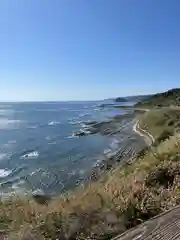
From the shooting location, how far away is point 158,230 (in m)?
3.01

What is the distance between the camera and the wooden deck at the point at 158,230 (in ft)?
9.42

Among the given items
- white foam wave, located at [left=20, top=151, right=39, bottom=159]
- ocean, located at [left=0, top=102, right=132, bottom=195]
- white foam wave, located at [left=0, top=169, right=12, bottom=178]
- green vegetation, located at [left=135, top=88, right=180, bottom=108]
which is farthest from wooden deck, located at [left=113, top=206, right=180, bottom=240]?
green vegetation, located at [left=135, top=88, right=180, bottom=108]

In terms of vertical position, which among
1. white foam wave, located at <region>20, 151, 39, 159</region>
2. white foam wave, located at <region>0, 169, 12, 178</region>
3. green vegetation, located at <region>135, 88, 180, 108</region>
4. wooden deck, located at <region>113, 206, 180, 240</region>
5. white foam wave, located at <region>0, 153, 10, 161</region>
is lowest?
Result: white foam wave, located at <region>0, 169, 12, 178</region>

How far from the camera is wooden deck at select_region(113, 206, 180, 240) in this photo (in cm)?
287

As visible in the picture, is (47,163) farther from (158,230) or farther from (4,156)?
(158,230)

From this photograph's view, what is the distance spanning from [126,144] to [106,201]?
35.8 meters

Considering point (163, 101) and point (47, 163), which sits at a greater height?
point (163, 101)

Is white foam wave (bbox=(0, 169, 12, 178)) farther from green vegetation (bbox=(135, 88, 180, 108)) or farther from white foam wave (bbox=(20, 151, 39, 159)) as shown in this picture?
green vegetation (bbox=(135, 88, 180, 108))

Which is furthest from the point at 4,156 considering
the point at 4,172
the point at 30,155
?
the point at 4,172

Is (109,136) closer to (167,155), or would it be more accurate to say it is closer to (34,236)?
(167,155)

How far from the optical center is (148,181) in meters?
7.36

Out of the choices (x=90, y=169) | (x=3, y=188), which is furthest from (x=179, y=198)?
(x=90, y=169)

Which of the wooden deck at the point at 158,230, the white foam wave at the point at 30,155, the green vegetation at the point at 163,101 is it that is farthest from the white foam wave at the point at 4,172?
the green vegetation at the point at 163,101

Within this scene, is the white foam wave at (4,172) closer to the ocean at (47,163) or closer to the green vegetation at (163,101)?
the ocean at (47,163)
